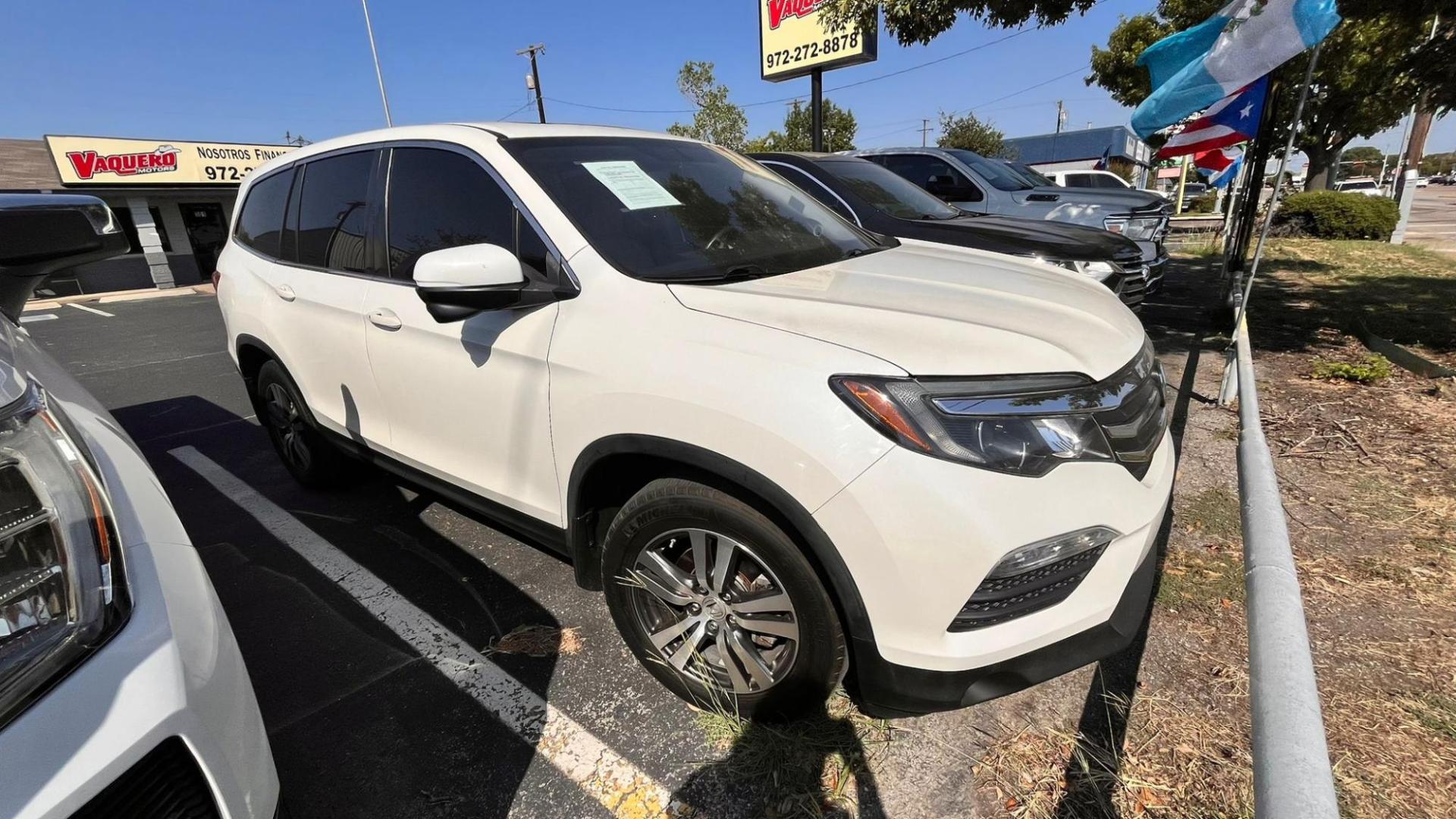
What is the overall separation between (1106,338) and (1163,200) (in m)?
7.73

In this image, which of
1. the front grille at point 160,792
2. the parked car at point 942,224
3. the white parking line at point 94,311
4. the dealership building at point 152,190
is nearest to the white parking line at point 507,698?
the front grille at point 160,792

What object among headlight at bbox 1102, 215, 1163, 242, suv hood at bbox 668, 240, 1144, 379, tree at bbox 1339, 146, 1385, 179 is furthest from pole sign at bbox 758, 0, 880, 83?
tree at bbox 1339, 146, 1385, 179

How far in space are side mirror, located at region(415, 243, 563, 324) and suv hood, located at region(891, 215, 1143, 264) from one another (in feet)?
10.8

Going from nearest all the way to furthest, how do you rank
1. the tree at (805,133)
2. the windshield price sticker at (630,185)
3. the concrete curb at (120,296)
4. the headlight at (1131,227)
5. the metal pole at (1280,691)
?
the metal pole at (1280,691)
the windshield price sticker at (630,185)
the headlight at (1131,227)
the concrete curb at (120,296)
the tree at (805,133)

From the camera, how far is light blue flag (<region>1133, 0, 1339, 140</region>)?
417 cm

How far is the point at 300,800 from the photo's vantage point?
6.54 ft

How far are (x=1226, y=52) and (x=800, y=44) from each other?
33.3 ft

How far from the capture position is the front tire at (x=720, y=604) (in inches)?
70.2

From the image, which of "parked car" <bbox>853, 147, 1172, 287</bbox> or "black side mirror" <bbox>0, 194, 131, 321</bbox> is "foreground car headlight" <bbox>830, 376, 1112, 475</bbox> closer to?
"black side mirror" <bbox>0, 194, 131, 321</bbox>

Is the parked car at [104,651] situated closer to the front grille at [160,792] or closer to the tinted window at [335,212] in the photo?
the front grille at [160,792]

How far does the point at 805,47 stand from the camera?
13.3 metres

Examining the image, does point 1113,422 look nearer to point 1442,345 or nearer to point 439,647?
point 439,647

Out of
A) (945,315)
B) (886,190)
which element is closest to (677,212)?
(945,315)

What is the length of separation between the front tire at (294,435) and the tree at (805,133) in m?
29.7
